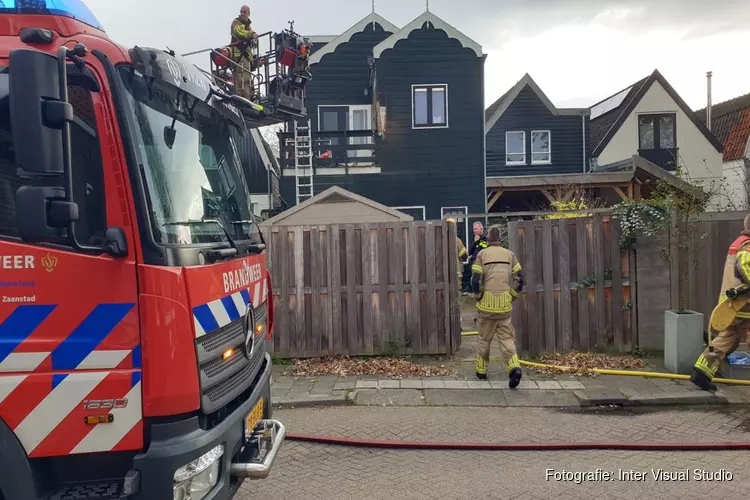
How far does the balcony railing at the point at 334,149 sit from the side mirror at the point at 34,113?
13434 mm

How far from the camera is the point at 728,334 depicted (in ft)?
19.7

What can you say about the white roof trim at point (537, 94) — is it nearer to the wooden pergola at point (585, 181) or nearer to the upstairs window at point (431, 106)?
the wooden pergola at point (585, 181)

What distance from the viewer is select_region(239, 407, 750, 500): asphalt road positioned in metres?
4.01

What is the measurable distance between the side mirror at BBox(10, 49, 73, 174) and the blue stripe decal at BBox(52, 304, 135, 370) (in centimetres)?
67

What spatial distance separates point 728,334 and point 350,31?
1411cm

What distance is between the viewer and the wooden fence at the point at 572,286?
748 cm

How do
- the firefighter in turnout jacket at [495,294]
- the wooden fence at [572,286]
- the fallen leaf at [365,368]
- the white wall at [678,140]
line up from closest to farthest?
the firefighter in turnout jacket at [495,294] → the fallen leaf at [365,368] → the wooden fence at [572,286] → the white wall at [678,140]

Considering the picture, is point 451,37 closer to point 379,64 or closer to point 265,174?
point 379,64

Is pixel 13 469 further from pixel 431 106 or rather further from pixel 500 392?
pixel 431 106

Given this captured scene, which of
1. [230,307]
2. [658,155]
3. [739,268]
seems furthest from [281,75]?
[658,155]

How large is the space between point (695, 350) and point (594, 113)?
23.8 metres

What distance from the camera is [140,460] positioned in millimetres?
2541

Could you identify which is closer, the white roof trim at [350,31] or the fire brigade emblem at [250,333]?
the fire brigade emblem at [250,333]

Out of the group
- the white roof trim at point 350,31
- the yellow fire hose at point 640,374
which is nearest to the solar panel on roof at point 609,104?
the white roof trim at point 350,31
